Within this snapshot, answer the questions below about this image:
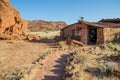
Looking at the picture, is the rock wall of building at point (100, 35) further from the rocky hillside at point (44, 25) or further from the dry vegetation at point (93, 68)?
the rocky hillside at point (44, 25)

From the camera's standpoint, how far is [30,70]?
16.5m

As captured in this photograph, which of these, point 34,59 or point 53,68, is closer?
point 53,68

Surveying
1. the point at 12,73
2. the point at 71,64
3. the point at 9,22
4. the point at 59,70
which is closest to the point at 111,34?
the point at 71,64

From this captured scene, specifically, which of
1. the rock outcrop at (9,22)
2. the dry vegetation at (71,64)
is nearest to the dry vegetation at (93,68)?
the dry vegetation at (71,64)

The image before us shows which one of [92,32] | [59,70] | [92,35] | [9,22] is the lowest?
[59,70]

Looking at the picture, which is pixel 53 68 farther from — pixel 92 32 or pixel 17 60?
pixel 92 32

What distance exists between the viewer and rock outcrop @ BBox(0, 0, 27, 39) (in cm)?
3425

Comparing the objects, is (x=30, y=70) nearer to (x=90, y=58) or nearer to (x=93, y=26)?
(x=90, y=58)

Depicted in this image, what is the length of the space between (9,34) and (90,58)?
17.5 m

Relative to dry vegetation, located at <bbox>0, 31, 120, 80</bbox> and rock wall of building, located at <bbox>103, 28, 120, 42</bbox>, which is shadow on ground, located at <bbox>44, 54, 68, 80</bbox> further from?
rock wall of building, located at <bbox>103, 28, 120, 42</bbox>

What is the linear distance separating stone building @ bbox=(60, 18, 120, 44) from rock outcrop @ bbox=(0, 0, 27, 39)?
294 inches

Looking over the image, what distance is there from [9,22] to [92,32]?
11908mm

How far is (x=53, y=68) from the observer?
1744cm

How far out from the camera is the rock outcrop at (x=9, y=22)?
1348 inches
